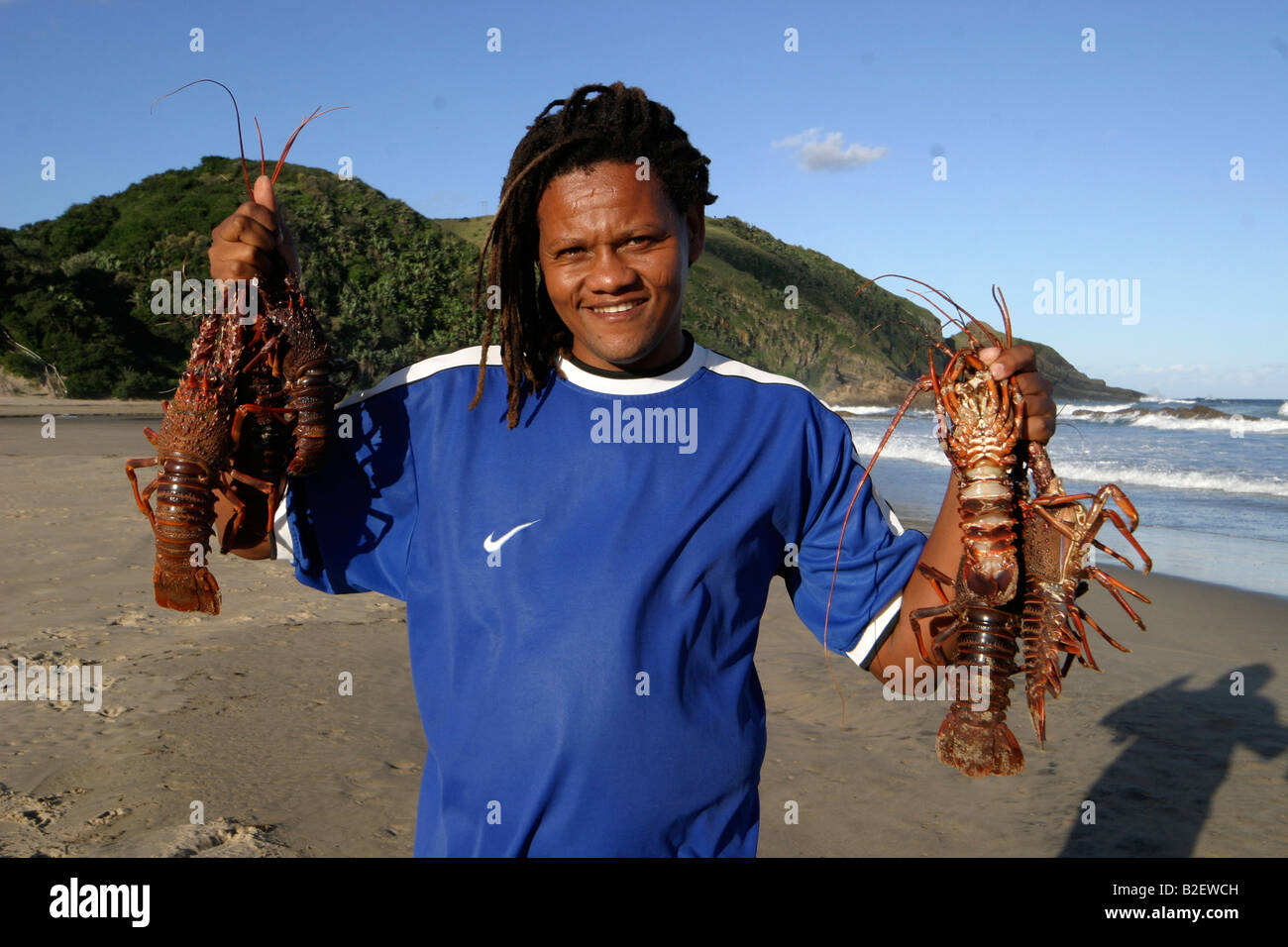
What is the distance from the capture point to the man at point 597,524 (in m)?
1.71

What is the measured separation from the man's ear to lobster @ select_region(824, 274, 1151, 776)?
0.44 metres


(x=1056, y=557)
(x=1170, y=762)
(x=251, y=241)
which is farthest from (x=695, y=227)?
(x=1170, y=762)

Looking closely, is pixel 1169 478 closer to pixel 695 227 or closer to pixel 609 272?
pixel 695 227

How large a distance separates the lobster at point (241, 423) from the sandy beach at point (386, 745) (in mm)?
2369

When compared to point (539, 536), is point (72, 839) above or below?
below

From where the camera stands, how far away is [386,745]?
504 cm

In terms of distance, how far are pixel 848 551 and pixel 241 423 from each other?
1419mm

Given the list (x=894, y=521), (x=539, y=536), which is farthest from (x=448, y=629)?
(x=894, y=521)

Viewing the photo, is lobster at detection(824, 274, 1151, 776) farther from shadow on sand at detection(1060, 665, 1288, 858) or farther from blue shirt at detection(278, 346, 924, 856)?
shadow on sand at detection(1060, 665, 1288, 858)

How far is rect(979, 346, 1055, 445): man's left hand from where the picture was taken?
1939 millimetres

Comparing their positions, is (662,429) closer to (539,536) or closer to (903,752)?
(539,536)

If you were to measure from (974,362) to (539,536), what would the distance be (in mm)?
1082

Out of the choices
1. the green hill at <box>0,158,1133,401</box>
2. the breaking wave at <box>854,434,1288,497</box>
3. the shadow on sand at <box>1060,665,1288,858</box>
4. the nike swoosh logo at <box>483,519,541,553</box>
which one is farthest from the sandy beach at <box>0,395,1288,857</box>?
the green hill at <box>0,158,1133,401</box>

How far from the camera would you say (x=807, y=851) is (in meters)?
4.21
